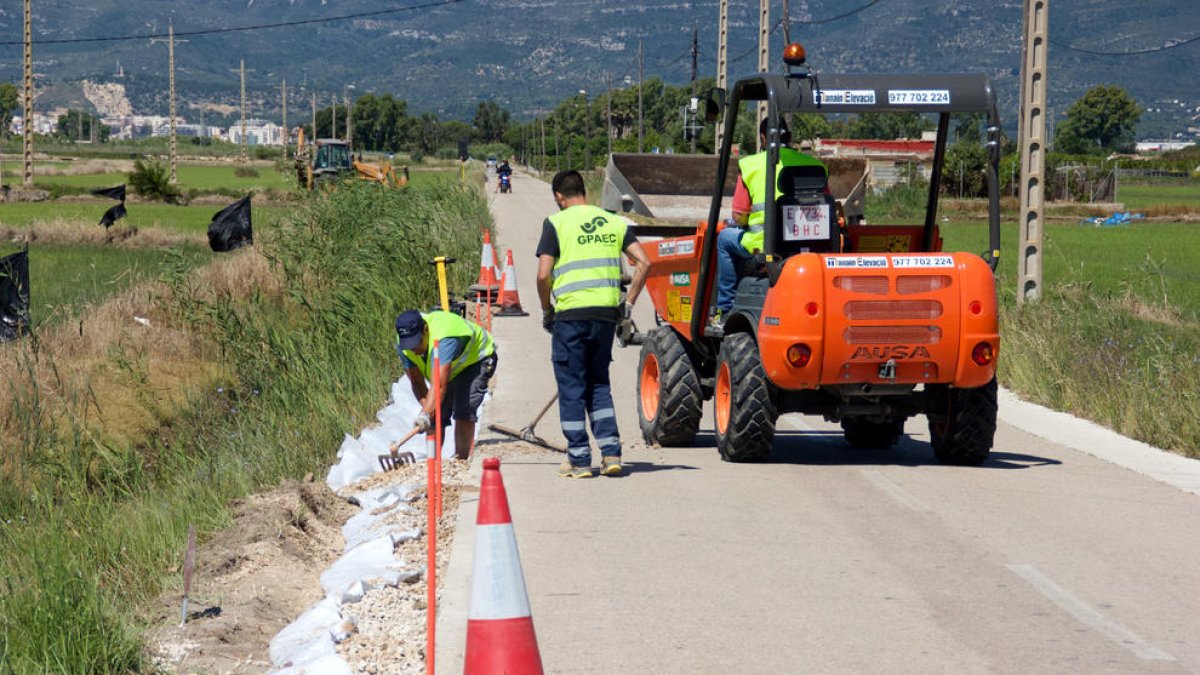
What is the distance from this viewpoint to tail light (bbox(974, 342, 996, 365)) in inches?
433

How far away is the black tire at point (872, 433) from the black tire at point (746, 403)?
4.55 ft

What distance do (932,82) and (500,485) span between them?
6.48 meters

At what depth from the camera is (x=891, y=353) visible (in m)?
10.9

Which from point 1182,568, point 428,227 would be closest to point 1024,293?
point 428,227

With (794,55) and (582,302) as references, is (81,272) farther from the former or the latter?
A: (794,55)

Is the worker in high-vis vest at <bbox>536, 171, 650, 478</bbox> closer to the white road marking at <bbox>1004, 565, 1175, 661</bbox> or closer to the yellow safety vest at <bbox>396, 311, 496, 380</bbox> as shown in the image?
the yellow safety vest at <bbox>396, 311, 496, 380</bbox>

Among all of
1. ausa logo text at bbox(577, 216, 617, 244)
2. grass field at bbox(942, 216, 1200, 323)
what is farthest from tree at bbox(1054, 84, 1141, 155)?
ausa logo text at bbox(577, 216, 617, 244)

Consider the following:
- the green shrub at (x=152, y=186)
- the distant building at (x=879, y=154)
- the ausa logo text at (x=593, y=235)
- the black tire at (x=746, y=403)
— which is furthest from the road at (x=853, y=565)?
the green shrub at (x=152, y=186)

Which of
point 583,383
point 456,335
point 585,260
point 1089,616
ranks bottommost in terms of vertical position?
point 1089,616

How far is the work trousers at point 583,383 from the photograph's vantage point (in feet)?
35.1

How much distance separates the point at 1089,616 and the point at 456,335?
16.3 feet

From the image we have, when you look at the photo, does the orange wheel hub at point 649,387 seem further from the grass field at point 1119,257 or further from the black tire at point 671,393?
the grass field at point 1119,257

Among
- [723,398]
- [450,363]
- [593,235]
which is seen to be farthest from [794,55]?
[450,363]

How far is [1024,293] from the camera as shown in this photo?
67.6 feet
